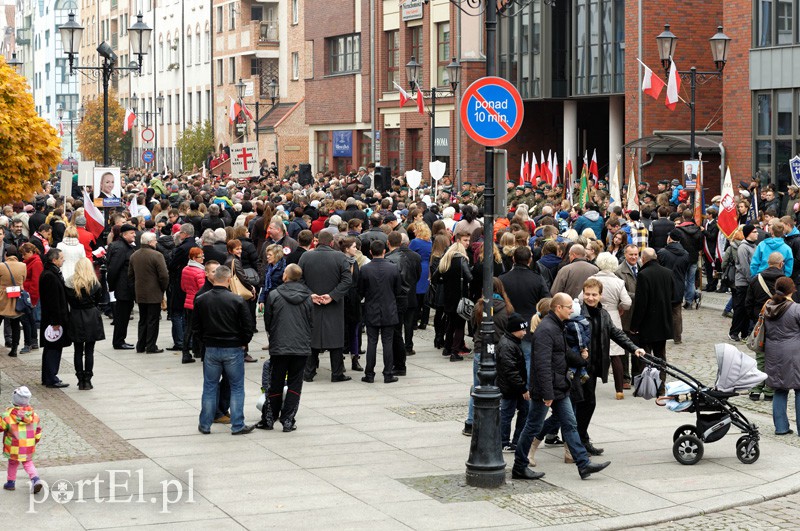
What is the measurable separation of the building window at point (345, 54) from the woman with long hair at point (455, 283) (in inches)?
1606

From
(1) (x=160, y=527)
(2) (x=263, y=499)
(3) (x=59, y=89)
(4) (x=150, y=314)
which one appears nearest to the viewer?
(1) (x=160, y=527)

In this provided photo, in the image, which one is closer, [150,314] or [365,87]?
[150,314]

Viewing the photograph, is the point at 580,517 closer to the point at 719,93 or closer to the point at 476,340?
the point at 476,340

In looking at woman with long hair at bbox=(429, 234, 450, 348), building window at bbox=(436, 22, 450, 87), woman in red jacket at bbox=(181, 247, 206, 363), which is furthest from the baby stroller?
building window at bbox=(436, 22, 450, 87)

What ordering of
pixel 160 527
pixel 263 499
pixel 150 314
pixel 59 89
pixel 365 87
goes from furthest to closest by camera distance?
1. pixel 59 89
2. pixel 365 87
3. pixel 150 314
4. pixel 263 499
5. pixel 160 527

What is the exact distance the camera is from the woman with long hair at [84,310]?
1648cm

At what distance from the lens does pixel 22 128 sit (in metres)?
16.4

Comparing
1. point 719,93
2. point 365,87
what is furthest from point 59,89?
→ point 719,93

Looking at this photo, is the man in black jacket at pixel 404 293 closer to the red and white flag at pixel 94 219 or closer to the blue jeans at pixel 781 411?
the blue jeans at pixel 781 411

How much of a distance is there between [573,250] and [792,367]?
3.59m

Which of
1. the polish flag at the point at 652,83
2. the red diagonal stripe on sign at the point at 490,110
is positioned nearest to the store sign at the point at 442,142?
the polish flag at the point at 652,83

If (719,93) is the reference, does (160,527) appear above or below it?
below

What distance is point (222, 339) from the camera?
545 inches

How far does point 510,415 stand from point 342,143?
48.7 metres
